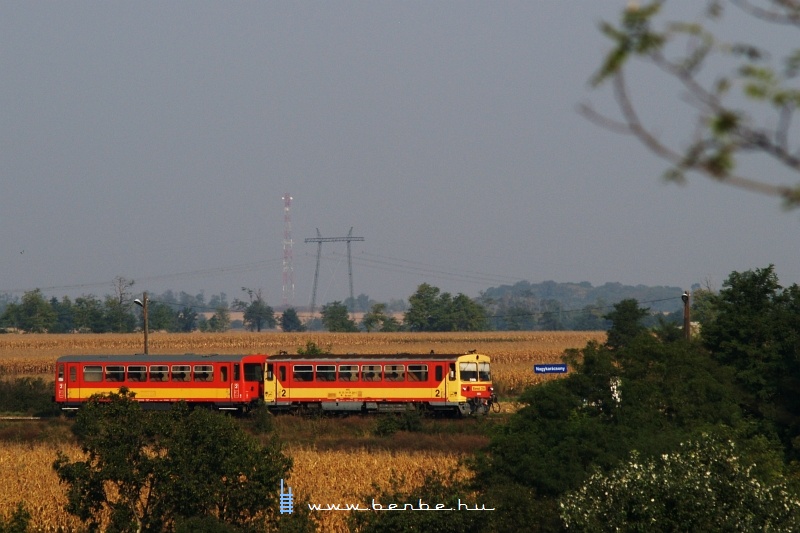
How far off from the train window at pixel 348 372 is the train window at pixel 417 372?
2.51 m

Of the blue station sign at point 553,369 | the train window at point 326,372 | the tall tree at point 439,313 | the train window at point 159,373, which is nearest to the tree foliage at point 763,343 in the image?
the blue station sign at point 553,369

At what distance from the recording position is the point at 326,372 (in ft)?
150

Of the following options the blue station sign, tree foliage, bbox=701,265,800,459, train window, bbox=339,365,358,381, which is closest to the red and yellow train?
train window, bbox=339,365,358,381

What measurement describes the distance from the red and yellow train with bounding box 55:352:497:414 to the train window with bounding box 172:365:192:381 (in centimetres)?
5

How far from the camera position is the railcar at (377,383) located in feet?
149

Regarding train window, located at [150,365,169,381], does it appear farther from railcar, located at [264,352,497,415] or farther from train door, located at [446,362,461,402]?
train door, located at [446,362,461,402]

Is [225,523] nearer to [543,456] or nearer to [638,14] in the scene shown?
[543,456]

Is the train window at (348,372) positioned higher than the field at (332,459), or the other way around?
the train window at (348,372)

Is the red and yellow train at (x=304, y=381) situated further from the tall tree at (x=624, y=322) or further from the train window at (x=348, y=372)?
the tall tree at (x=624, y=322)

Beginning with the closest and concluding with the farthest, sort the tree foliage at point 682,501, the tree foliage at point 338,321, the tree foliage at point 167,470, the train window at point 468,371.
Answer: the tree foliage at point 682,501
the tree foliage at point 167,470
the train window at point 468,371
the tree foliage at point 338,321

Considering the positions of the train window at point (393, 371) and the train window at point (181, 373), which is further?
the train window at point (181, 373)

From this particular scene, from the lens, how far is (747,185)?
15.3 feet

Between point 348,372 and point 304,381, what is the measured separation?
90.2 inches

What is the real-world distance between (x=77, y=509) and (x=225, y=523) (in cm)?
348
